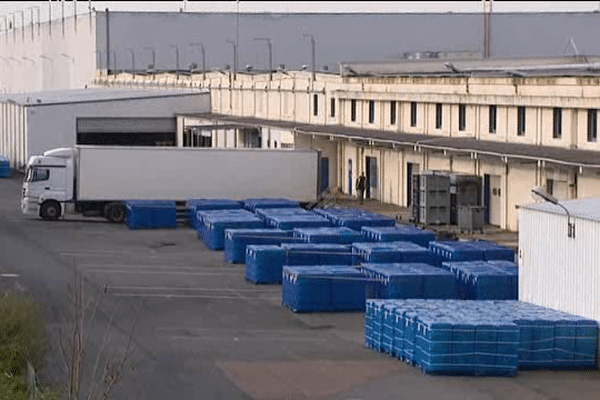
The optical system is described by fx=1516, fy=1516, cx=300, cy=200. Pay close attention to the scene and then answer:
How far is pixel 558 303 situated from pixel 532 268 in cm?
120

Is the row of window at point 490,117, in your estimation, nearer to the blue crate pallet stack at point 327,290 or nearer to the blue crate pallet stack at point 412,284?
the blue crate pallet stack at point 412,284

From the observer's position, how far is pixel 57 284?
35.7 metres

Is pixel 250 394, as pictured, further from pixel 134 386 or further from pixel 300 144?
pixel 300 144

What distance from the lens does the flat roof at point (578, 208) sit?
25.8 m

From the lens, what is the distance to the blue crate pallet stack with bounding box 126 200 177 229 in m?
49.2

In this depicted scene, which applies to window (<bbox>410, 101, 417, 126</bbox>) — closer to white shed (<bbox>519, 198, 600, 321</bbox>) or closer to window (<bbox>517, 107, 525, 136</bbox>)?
window (<bbox>517, 107, 525, 136</bbox>)

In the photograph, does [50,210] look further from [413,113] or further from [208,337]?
[208,337]

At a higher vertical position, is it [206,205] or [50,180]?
[50,180]

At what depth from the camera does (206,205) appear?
47.9 metres

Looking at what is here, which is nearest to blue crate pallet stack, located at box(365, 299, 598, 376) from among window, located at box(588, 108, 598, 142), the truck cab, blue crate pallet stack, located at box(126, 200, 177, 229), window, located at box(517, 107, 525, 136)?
window, located at box(588, 108, 598, 142)

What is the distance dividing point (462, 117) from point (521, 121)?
186 inches

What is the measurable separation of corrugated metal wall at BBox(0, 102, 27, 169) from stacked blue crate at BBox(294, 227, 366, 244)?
1250 inches

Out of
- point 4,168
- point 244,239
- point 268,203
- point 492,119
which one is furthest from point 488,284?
point 4,168

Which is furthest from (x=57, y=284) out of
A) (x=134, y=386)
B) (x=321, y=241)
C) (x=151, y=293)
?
(x=134, y=386)
